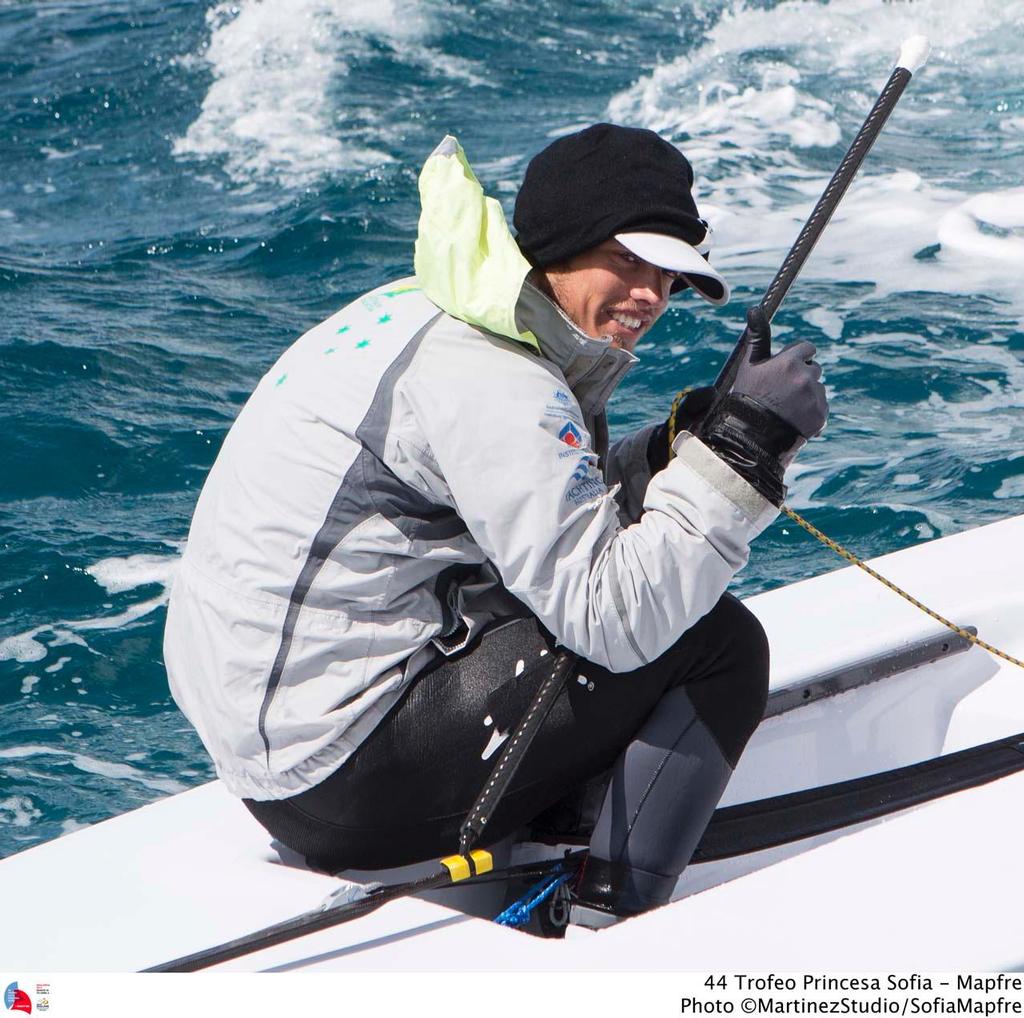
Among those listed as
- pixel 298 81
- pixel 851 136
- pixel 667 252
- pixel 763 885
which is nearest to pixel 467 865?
pixel 763 885

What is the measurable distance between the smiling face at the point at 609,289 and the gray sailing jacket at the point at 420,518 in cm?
4

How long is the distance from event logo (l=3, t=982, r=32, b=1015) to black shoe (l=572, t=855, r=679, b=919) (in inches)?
25.4

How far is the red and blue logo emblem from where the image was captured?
1552 millimetres

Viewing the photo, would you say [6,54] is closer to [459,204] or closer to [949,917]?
[459,204]

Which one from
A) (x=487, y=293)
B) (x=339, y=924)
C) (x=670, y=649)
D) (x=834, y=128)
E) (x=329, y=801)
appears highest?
(x=487, y=293)

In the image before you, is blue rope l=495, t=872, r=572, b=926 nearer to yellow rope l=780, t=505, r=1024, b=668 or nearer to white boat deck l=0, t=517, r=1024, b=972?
white boat deck l=0, t=517, r=1024, b=972

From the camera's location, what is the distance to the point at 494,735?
5.50ft

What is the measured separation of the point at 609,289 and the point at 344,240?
442 centimetres

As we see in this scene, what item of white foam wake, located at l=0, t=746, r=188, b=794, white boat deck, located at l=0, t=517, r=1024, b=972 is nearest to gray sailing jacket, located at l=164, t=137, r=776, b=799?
white boat deck, located at l=0, t=517, r=1024, b=972

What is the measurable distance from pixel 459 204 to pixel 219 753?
2.29ft

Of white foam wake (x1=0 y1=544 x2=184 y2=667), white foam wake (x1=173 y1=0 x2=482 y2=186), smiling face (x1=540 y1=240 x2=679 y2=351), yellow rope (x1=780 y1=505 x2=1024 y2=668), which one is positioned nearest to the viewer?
smiling face (x1=540 y1=240 x2=679 y2=351)

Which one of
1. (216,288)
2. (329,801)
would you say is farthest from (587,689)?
(216,288)

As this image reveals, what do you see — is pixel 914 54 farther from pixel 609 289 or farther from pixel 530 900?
pixel 530 900

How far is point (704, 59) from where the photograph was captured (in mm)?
8164
